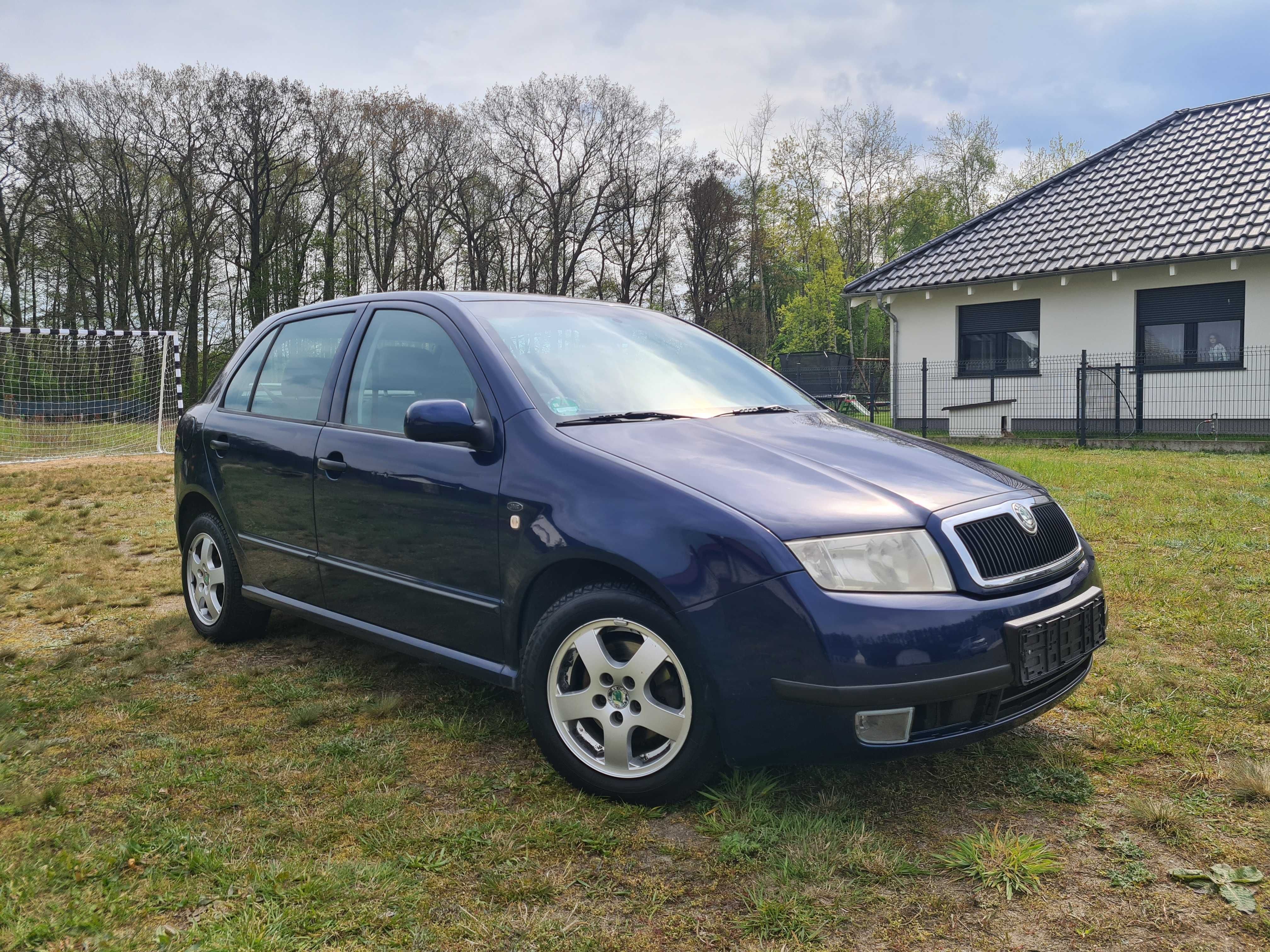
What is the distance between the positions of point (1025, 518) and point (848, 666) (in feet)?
2.91

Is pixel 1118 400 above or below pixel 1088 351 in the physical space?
below

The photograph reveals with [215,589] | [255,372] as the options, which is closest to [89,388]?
[215,589]

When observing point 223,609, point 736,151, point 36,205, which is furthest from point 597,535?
point 736,151

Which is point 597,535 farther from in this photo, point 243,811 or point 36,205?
point 36,205

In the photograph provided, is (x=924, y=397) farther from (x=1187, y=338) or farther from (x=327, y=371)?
(x=327, y=371)

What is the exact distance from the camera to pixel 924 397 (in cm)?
1880

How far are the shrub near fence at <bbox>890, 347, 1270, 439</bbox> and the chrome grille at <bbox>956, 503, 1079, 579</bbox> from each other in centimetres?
1473

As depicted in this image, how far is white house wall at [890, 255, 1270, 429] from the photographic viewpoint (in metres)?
15.8

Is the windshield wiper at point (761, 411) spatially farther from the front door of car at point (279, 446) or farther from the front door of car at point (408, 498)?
the front door of car at point (279, 446)

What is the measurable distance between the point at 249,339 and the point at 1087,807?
4.32 m

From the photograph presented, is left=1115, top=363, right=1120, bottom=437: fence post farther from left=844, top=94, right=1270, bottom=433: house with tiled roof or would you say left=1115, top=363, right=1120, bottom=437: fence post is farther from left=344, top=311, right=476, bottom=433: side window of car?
left=344, top=311, right=476, bottom=433: side window of car

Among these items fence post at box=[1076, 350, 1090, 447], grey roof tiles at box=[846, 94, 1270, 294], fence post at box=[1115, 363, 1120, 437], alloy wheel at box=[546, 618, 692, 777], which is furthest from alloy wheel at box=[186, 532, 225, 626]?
grey roof tiles at box=[846, 94, 1270, 294]

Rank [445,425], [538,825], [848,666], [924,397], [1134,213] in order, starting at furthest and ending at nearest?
[924,397] < [1134,213] < [445,425] < [538,825] < [848,666]

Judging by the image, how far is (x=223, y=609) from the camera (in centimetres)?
465
